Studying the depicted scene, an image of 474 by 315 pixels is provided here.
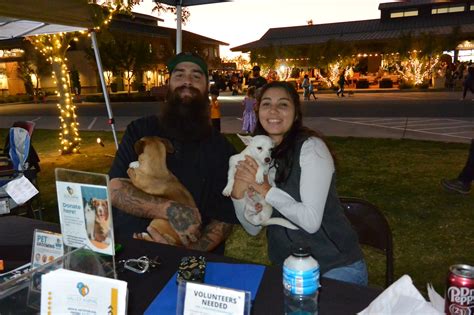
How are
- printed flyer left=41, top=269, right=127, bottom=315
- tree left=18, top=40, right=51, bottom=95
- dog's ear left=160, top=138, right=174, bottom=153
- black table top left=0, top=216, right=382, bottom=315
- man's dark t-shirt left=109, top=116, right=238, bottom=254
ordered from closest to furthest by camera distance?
printed flyer left=41, top=269, right=127, bottom=315 → black table top left=0, top=216, right=382, bottom=315 → dog's ear left=160, top=138, right=174, bottom=153 → man's dark t-shirt left=109, top=116, right=238, bottom=254 → tree left=18, top=40, right=51, bottom=95

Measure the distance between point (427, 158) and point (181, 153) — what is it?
6862 mm

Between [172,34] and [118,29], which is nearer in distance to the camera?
[118,29]

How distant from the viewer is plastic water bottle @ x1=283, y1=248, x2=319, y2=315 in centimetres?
141

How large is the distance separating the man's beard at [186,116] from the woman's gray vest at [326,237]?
2.86 ft

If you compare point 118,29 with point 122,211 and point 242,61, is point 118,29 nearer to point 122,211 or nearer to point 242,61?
point 242,61

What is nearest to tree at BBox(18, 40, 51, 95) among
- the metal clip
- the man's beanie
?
the man's beanie

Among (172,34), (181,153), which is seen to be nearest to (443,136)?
(181,153)

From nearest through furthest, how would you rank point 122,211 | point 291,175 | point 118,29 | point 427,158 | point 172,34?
1. point 291,175
2. point 122,211
3. point 427,158
4. point 118,29
5. point 172,34

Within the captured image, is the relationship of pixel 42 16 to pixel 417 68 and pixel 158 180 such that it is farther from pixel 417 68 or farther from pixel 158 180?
pixel 417 68

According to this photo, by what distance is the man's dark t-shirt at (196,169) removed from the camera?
279 centimetres

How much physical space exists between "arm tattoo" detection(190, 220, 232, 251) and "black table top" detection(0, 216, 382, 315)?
53 centimetres

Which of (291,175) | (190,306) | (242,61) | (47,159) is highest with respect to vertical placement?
(242,61)

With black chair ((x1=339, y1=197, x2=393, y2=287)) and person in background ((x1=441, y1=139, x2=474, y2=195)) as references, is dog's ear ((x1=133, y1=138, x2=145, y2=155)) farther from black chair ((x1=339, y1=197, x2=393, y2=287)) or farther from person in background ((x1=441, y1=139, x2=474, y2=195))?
person in background ((x1=441, y1=139, x2=474, y2=195))

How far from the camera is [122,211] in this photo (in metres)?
2.67
